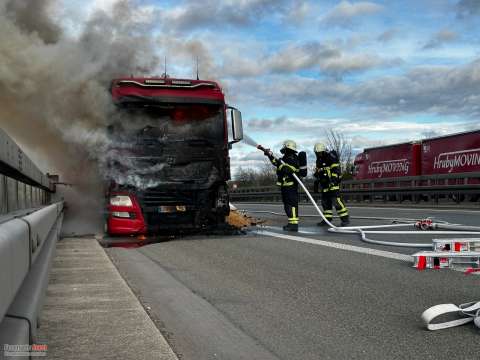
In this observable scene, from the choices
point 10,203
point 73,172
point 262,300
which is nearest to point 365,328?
point 262,300

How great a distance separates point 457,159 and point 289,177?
14.5 m

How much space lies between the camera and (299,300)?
4.92 meters

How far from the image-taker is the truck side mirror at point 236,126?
1021 cm

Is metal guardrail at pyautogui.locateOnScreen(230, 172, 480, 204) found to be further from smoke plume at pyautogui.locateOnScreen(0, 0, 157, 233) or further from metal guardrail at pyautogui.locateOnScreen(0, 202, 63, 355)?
metal guardrail at pyautogui.locateOnScreen(0, 202, 63, 355)

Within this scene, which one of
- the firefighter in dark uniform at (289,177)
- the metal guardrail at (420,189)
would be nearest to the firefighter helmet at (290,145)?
the firefighter in dark uniform at (289,177)

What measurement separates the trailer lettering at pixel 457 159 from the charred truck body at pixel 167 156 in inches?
583

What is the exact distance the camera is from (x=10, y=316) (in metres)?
2.39

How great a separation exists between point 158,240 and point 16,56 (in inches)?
153

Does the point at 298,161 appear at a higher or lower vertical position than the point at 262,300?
higher

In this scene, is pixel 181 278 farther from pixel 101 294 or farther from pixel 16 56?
pixel 16 56

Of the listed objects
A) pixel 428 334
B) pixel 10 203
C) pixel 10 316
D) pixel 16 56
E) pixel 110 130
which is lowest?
pixel 428 334

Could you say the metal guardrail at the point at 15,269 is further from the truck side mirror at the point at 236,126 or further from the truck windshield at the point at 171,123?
the truck side mirror at the point at 236,126

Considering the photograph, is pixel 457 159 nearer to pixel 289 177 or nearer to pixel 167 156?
pixel 289 177

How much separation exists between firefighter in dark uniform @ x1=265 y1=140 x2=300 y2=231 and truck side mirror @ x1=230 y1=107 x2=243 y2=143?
1039 millimetres
